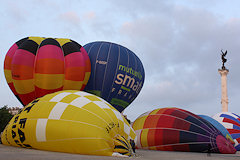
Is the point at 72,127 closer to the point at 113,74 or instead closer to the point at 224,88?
the point at 113,74

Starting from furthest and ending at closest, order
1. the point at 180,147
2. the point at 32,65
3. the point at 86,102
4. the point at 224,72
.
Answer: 1. the point at 224,72
2. the point at 32,65
3. the point at 180,147
4. the point at 86,102

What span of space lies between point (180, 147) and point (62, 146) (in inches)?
230

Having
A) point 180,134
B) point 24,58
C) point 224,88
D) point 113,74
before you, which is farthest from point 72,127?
point 224,88

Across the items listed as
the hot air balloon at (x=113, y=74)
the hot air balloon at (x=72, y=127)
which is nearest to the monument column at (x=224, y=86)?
the hot air balloon at (x=113, y=74)

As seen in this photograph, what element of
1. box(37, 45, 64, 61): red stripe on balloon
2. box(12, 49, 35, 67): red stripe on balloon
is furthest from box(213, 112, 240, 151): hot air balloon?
box(12, 49, 35, 67): red stripe on balloon

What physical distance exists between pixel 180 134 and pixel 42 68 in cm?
737

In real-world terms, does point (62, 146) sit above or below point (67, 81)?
below

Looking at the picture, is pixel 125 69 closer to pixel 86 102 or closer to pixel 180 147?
pixel 180 147

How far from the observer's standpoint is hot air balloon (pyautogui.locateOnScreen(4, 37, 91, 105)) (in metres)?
14.4

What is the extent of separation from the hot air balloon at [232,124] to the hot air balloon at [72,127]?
9.18 meters

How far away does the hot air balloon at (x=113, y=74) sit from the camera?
1627cm

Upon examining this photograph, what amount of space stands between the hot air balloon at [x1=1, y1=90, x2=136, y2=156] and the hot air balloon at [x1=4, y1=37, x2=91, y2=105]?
4631mm

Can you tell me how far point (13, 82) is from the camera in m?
15.0

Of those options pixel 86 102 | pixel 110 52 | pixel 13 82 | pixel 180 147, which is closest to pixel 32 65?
pixel 13 82
